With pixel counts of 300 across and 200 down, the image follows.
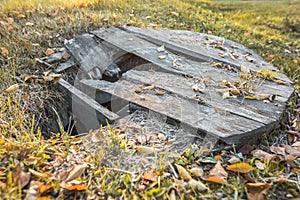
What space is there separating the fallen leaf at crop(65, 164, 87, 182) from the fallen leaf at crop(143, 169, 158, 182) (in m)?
0.33

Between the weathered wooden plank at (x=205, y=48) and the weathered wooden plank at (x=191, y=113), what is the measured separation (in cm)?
77

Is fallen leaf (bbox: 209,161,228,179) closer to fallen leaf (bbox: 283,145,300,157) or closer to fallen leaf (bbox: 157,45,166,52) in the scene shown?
fallen leaf (bbox: 283,145,300,157)

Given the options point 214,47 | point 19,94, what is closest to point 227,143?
point 214,47

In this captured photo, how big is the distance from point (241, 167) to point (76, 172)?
0.88 meters

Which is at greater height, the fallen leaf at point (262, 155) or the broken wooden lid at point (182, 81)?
the broken wooden lid at point (182, 81)

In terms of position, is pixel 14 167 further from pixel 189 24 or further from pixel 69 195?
pixel 189 24

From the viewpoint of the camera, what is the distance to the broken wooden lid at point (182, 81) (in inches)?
68.1

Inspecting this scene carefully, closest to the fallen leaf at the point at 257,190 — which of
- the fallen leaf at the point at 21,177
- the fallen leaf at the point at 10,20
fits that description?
the fallen leaf at the point at 21,177

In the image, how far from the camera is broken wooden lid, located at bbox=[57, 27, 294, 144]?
1730 mm

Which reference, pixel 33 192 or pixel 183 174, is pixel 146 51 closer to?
pixel 183 174

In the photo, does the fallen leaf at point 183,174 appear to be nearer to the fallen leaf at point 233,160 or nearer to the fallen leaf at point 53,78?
the fallen leaf at point 233,160

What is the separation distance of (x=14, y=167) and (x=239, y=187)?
1166mm

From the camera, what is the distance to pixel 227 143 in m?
1.59

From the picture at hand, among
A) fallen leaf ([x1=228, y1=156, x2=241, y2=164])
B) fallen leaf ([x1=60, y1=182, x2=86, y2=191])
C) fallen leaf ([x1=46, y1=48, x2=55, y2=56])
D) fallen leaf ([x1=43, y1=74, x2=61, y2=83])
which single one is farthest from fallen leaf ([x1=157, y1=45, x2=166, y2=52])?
fallen leaf ([x1=60, y1=182, x2=86, y2=191])
